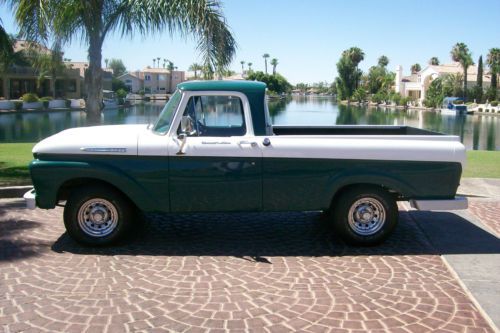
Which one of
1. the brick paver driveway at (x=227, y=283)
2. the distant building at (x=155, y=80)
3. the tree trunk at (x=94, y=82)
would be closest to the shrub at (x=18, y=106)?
the tree trunk at (x=94, y=82)

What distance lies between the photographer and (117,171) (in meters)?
5.66

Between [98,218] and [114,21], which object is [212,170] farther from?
[114,21]

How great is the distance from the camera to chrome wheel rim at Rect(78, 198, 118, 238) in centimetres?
582

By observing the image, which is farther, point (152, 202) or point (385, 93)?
point (385, 93)

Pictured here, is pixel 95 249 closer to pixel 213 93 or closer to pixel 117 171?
pixel 117 171

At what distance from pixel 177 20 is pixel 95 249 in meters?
5.55

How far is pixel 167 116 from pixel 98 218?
142cm

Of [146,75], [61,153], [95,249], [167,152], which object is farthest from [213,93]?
[146,75]

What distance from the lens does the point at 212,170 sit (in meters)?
5.67

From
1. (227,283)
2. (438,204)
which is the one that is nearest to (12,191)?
(227,283)

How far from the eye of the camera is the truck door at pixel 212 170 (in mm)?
5672

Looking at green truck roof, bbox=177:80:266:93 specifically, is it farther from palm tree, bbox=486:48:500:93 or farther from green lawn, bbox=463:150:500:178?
palm tree, bbox=486:48:500:93

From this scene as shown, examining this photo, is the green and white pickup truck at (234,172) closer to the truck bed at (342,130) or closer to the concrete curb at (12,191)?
the truck bed at (342,130)

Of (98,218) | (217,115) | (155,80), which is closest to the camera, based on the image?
(98,218)
